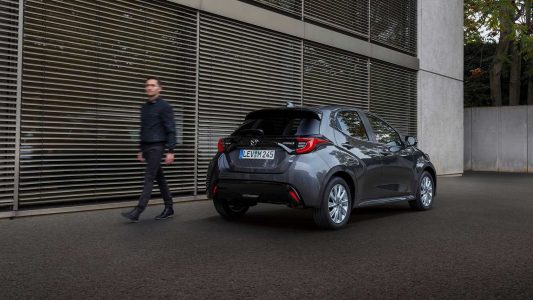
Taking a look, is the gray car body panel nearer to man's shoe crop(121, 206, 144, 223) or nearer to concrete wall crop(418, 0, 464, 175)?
man's shoe crop(121, 206, 144, 223)

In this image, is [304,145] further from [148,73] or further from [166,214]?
[148,73]

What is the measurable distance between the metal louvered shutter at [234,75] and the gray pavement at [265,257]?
8.71ft

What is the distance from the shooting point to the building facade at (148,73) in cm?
726

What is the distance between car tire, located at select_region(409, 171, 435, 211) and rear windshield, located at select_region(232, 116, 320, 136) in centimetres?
282

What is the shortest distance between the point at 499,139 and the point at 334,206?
16.4 m

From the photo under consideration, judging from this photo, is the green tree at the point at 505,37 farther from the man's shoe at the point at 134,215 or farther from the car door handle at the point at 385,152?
the man's shoe at the point at 134,215

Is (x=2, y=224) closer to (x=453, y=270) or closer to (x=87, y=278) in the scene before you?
(x=87, y=278)

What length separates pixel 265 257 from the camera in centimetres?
483

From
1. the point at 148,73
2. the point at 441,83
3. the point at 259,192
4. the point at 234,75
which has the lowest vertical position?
the point at 259,192

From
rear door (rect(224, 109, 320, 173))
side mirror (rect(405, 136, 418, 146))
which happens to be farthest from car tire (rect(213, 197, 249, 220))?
side mirror (rect(405, 136, 418, 146))

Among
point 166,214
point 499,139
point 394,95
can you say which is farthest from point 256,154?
point 499,139

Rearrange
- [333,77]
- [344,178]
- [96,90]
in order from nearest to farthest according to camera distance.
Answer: [344,178]
[96,90]
[333,77]

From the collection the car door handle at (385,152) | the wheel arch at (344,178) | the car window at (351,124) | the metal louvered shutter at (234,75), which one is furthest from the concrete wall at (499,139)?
the wheel arch at (344,178)

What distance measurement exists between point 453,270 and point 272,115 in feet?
9.83
